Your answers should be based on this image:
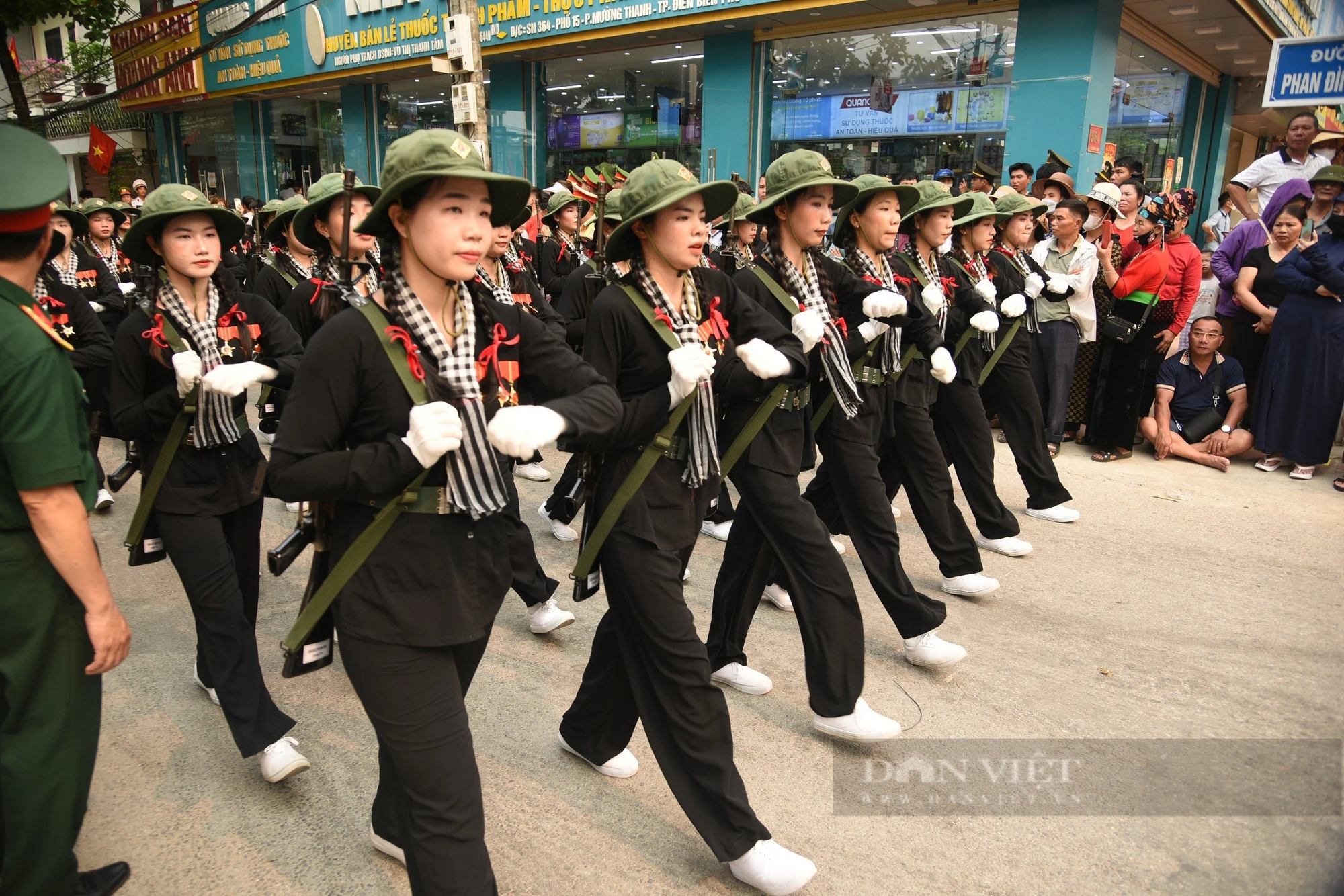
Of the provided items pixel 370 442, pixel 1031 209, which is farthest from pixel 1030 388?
pixel 370 442

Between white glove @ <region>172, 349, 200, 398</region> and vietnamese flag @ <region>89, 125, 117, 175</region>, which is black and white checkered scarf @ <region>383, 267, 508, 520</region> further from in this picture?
vietnamese flag @ <region>89, 125, 117, 175</region>

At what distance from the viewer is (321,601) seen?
7.38 ft

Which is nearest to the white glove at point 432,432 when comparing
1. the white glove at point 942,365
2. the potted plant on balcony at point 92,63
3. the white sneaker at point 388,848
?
the white sneaker at point 388,848

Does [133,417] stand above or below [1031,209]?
below

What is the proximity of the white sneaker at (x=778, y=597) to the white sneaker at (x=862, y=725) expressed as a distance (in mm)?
1426

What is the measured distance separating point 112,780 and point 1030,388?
5.31 meters

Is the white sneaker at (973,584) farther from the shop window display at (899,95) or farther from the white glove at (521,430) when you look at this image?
the shop window display at (899,95)

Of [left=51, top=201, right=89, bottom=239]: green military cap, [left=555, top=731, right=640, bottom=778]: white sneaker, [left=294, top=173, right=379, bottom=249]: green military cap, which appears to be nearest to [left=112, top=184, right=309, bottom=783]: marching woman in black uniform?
[left=294, top=173, right=379, bottom=249]: green military cap

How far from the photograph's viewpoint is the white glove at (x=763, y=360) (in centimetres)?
294

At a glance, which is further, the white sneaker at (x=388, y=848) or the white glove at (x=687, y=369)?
the white sneaker at (x=388, y=848)

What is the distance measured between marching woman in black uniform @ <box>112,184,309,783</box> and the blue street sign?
6.44 metres

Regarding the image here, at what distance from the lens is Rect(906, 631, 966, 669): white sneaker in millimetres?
4047

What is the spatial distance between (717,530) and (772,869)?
3.44m

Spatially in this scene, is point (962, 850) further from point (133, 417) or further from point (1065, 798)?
point (133, 417)
